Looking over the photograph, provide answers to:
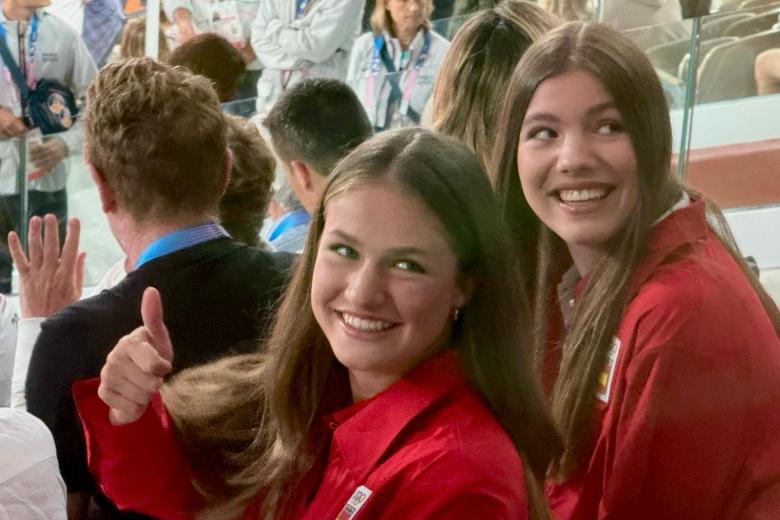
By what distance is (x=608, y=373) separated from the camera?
1.28 meters

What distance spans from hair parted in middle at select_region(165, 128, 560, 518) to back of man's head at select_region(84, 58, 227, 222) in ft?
1.16

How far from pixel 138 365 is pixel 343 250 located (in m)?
0.23

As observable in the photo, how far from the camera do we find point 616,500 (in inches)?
48.9

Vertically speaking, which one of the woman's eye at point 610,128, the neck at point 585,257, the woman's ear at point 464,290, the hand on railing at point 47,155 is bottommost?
the hand on railing at point 47,155

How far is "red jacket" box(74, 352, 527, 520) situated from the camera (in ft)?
3.33

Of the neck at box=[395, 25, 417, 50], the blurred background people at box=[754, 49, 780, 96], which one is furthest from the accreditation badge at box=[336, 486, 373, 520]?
the neck at box=[395, 25, 417, 50]

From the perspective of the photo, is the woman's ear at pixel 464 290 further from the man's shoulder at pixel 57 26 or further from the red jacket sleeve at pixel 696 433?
the man's shoulder at pixel 57 26

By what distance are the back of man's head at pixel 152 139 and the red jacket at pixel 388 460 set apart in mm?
350

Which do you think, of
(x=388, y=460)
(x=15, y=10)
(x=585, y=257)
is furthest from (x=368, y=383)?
(x=15, y=10)

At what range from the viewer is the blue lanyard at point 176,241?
4.95 feet

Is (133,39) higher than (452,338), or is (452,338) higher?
(452,338)

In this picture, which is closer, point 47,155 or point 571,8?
point 571,8

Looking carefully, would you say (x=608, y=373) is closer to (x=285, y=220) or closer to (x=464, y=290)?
(x=464, y=290)

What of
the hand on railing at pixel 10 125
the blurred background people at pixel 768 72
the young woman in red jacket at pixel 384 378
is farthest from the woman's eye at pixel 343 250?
the hand on railing at pixel 10 125
